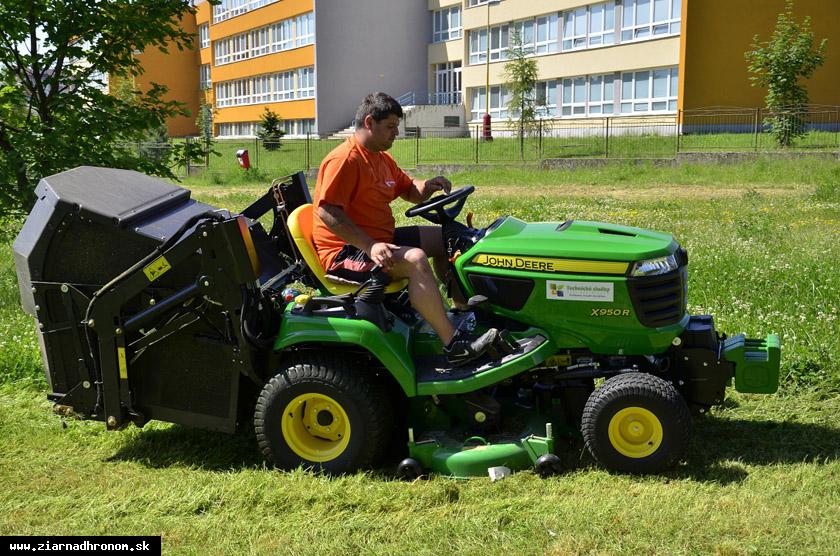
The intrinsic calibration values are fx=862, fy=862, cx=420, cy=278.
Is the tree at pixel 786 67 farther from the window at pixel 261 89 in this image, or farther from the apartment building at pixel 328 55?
the window at pixel 261 89

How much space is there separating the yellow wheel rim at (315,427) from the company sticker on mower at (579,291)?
3.97 ft

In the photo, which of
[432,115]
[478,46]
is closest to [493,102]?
[478,46]

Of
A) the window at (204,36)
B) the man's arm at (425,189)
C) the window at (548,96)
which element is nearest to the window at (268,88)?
the window at (204,36)

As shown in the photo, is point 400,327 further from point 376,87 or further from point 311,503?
point 376,87

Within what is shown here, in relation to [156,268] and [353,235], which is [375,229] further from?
[156,268]

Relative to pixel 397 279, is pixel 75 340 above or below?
below

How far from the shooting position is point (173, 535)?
373 cm

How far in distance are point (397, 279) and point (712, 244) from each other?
5.99m

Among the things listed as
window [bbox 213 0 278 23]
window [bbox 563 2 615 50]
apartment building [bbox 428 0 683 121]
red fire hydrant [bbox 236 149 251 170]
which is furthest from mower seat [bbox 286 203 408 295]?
window [bbox 213 0 278 23]

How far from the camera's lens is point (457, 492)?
4055 mm

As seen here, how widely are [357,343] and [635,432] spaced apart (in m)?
1.43

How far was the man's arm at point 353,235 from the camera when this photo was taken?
4301 mm

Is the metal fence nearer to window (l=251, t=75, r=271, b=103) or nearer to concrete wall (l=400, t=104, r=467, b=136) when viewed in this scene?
concrete wall (l=400, t=104, r=467, b=136)

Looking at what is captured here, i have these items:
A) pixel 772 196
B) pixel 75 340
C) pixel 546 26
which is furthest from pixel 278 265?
pixel 546 26
